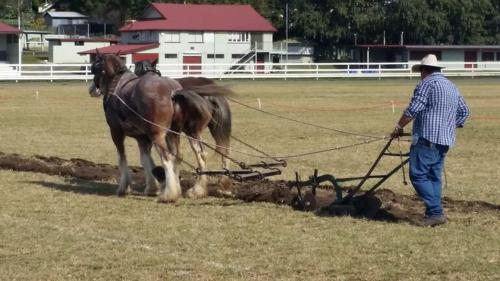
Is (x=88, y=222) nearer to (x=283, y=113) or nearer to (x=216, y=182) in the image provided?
(x=216, y=182)

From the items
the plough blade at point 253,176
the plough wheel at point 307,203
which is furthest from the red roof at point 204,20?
the plough wheel at point 307,203

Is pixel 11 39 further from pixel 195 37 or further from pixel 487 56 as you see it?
pixel 487 56

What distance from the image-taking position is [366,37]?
339 feet

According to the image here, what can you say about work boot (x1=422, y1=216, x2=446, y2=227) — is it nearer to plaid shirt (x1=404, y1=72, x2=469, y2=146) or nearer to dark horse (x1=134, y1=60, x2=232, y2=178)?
plaid shirt (x1=404, y1=72, x2=469, y2=146)

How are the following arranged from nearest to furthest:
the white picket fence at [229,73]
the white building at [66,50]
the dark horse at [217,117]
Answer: the dark horse at [217,117] < the white picket fence at [229,73] < the white building at [66,50]

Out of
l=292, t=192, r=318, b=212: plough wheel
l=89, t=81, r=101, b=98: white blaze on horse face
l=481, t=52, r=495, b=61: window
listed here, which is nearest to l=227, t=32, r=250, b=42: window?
l=481, t=52, r=495, b=61: window

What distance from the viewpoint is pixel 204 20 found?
286 feet

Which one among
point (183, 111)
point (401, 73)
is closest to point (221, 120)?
point (183, 111)

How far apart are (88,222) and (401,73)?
5873 cm

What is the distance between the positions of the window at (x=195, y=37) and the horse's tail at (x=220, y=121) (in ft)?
240

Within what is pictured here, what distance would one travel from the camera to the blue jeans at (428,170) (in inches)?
411

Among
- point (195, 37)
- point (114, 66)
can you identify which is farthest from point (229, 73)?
point (114, 66)

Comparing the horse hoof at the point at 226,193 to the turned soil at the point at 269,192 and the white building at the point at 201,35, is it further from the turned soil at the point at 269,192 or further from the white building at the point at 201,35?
the white building at the point at 201,35

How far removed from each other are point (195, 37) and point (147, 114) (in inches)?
2909
